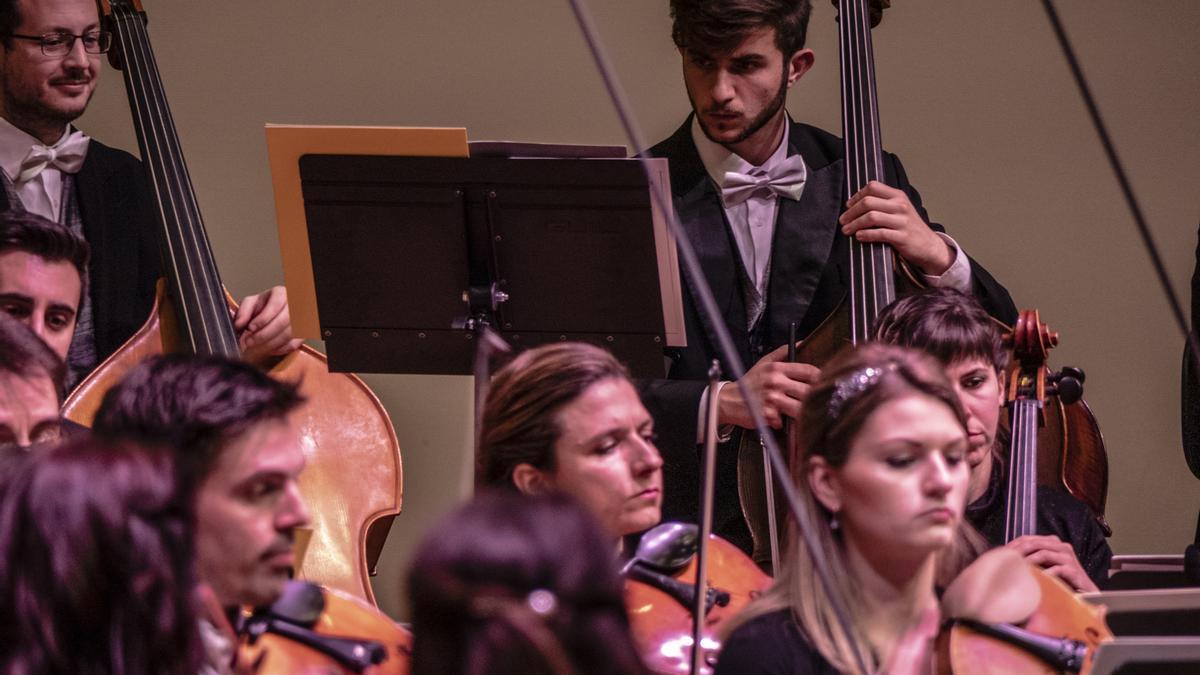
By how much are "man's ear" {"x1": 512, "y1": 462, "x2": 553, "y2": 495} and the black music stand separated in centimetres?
31

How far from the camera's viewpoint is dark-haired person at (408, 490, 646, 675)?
0.96 m

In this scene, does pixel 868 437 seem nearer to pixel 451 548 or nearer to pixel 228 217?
pixel 451 548

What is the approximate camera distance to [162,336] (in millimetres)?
2361

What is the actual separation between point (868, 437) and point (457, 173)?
27.0 inches

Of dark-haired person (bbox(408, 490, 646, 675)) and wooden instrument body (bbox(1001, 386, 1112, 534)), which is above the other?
dark-haired person (bbox(408, 490, 646, 675))

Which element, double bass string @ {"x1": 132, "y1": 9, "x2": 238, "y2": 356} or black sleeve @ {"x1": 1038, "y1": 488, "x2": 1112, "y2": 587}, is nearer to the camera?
black sleeve @ {"x1": 1038, "y1": 488, "x2": 1112, "y2": 587}

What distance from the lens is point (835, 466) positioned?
5.66ft

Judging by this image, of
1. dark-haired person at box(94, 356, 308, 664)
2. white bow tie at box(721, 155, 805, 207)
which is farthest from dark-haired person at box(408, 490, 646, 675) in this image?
white bow tie at box(721, 155, 805, 207)

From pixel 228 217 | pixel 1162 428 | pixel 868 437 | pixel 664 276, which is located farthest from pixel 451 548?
pixel 1162 428

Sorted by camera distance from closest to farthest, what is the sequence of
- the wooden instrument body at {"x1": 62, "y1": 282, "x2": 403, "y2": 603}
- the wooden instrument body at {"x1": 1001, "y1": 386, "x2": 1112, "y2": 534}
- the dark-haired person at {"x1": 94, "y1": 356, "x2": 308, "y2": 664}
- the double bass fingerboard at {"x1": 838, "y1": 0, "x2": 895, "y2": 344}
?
the dark-haired person at {"x1": 94, "y1": 356, "x2": 308, "y2": 664}
the wooden instrument body at {"x1": 62, "y1": 282, "x2": 403, "y2": 603}
the wooden instrument body at {"x1": 1001, "y1": 386, "x2": 1112, "y2": 534}
the double bass fingerboard at {"x1": 838, "y1": 0, "x2": 895, "y2": 344}

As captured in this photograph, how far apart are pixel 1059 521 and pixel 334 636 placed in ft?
3.64

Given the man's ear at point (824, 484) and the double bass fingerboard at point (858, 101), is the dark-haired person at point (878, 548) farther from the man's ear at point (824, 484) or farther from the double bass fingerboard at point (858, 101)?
the double bass fingerboard at point (858, 101)

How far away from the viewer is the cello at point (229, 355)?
88.7 inches

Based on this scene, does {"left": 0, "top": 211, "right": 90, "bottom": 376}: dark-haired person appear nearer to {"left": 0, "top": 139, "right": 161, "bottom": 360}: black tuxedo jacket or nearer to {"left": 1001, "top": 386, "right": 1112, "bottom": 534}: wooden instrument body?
{"left": 0, "top": 139, "right": 161, "bottom": 360}: black tuxedo jacket
